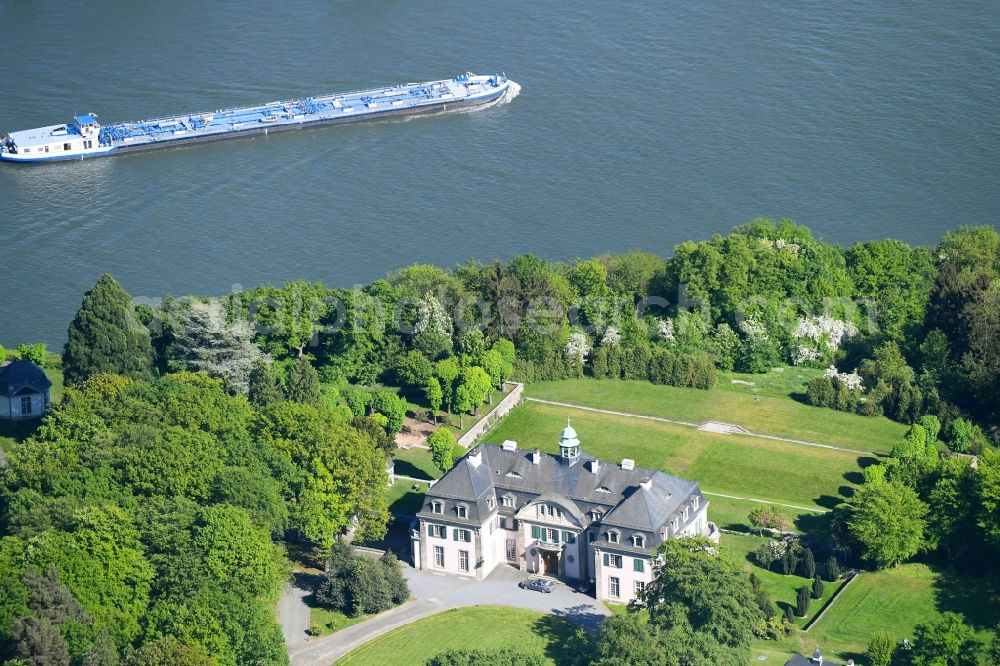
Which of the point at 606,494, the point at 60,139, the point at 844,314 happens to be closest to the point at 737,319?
the point at 844,314

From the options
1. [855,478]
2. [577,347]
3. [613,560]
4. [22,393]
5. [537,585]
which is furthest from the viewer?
[577,347]

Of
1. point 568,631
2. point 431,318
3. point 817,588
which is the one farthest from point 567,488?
point 431,318

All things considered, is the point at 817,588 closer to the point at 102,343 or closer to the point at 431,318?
the point at 431,318

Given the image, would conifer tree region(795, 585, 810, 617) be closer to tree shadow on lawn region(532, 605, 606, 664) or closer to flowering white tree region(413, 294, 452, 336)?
tree shadow on lawn region(532, 605, 606, 664)

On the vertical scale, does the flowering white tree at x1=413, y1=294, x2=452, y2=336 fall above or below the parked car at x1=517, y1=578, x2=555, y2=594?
above

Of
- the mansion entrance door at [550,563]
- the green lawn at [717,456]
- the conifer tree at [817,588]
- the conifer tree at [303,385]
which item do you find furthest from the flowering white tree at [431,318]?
the conifer tree at [817,588]

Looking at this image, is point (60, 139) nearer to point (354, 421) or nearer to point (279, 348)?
point (279, 348)

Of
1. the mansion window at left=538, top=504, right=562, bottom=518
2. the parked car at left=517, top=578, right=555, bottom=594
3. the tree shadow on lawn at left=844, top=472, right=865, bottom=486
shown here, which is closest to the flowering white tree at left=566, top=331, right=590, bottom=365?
the tree shadow on lawn at left=844, top=472, right=865, bottom=486
